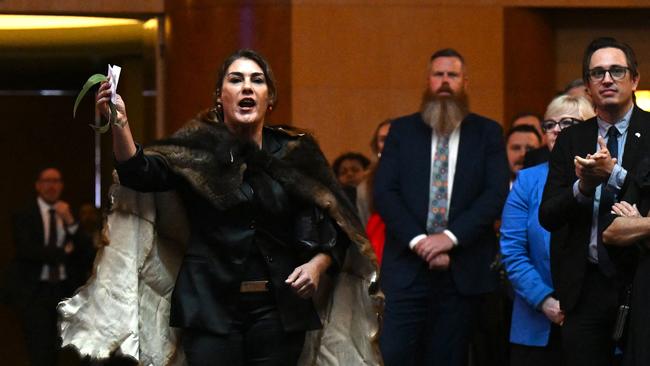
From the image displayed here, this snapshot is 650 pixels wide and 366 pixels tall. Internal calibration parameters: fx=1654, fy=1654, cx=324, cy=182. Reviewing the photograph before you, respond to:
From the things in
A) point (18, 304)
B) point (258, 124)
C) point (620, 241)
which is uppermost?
point (258, 124)

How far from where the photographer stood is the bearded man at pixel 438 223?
9.73 m

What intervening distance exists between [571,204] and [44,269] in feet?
24.7

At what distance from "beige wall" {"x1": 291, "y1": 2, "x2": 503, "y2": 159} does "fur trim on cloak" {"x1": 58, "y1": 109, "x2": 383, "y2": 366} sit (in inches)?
285

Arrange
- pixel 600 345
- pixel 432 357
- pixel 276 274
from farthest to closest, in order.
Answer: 1. pixel 432 357
2. pixel 600 345
3. pixel 276 274

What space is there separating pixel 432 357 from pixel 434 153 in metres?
1.23

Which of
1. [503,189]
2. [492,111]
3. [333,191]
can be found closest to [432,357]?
[503,189]

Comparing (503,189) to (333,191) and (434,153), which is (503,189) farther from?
(333,191)

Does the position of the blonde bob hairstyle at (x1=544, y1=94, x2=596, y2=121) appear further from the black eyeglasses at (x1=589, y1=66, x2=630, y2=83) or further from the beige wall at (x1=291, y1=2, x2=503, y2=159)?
the beige wall at (x1=291, y1=2, x2=503, y2=159)

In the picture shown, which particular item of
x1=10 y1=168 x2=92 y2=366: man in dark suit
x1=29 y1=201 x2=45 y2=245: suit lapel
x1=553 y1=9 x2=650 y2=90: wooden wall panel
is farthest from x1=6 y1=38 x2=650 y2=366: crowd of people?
x1=553 y1=9 x2=650 y2=90: wooden wall panel

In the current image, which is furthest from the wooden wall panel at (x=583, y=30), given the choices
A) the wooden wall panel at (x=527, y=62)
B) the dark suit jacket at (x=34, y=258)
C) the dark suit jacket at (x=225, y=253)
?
the dark suit jacket at (x=225, y=253)

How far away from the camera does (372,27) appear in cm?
1459

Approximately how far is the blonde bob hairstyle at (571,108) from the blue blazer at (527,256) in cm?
33

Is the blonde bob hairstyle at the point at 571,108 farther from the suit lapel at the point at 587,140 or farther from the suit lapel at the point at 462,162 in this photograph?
the suit lapel at the point at 587,140

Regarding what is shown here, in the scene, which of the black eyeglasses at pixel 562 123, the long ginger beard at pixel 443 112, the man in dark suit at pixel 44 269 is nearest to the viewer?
the black eyeglasses at pixel 562 123
